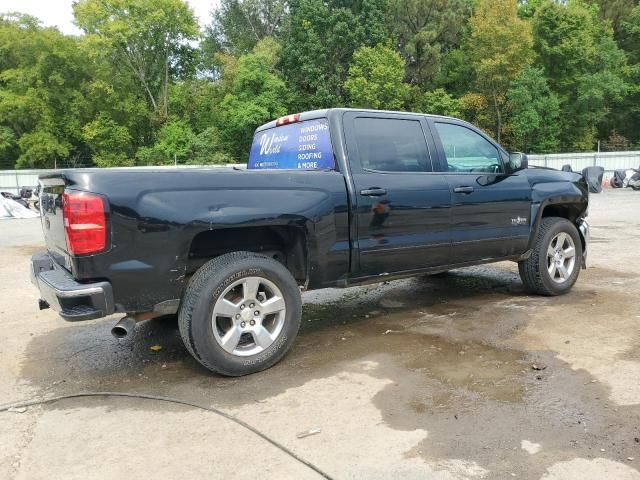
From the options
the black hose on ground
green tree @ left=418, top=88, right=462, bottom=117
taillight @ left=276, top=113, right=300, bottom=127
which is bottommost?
the black hose on ground

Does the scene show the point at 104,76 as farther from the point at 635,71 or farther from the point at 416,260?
the point at 416,260

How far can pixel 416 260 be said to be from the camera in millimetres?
5020

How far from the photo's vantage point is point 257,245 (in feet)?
14.7

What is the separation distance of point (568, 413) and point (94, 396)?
10.0 feet

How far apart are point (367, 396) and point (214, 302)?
47.7 inches

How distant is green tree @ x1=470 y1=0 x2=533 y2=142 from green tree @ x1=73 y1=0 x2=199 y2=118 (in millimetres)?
22238

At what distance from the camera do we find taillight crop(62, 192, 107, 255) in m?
3.54

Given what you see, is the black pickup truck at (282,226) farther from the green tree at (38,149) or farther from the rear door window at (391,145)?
the green tree at (38,149)

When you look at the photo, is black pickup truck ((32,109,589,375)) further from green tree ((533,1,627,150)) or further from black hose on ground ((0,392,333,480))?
green tree ((533,1,627,150))

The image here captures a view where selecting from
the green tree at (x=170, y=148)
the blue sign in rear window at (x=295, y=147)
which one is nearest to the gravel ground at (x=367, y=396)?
the blue sign in rear window at (x=295, y=147)

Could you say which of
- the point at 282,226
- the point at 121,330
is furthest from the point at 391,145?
the point at 121,330

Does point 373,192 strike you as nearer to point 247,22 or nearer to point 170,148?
point 170,148

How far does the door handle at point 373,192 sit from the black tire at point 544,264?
216 centimetres

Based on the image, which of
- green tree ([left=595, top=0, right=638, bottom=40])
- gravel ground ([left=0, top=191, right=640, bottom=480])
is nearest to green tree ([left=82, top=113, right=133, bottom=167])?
gravel ground ([left=0, top=191, right=640, bottom=480])
